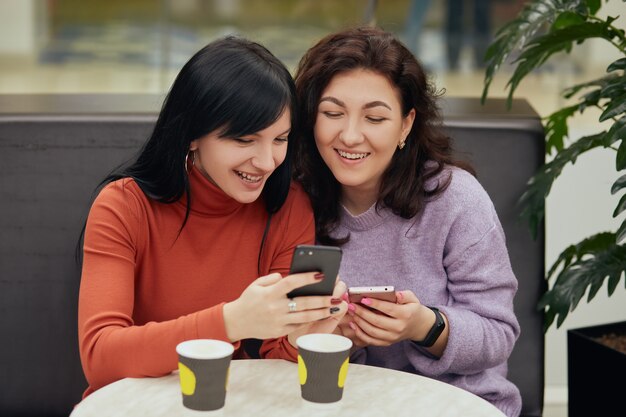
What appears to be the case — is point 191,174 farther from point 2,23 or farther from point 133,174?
point 2,23

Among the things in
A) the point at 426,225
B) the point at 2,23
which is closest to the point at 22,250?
the point at 426,225

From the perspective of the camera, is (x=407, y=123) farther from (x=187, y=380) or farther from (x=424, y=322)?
(x=187, y=380)

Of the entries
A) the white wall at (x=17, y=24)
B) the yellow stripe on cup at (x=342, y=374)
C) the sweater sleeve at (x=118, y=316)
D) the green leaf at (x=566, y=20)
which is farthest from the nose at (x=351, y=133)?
the white wall at (x=17, y=24)

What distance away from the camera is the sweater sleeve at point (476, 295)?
1972 mm

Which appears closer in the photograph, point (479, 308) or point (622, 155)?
point (479, 308)

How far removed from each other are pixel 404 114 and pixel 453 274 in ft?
1.18

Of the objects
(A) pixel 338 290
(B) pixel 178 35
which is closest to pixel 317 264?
(A) pixel 338 290

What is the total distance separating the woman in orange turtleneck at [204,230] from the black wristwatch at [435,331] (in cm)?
25

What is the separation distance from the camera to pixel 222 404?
1518mm

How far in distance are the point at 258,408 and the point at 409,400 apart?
0.26 m

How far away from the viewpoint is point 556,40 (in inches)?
93.4

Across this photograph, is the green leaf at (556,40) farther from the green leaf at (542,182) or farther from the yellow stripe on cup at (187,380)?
the yellow stripe on cup at (187,380)

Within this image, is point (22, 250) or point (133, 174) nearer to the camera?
point (133, 174)

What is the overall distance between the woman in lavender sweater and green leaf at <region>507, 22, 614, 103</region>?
0.37 m
